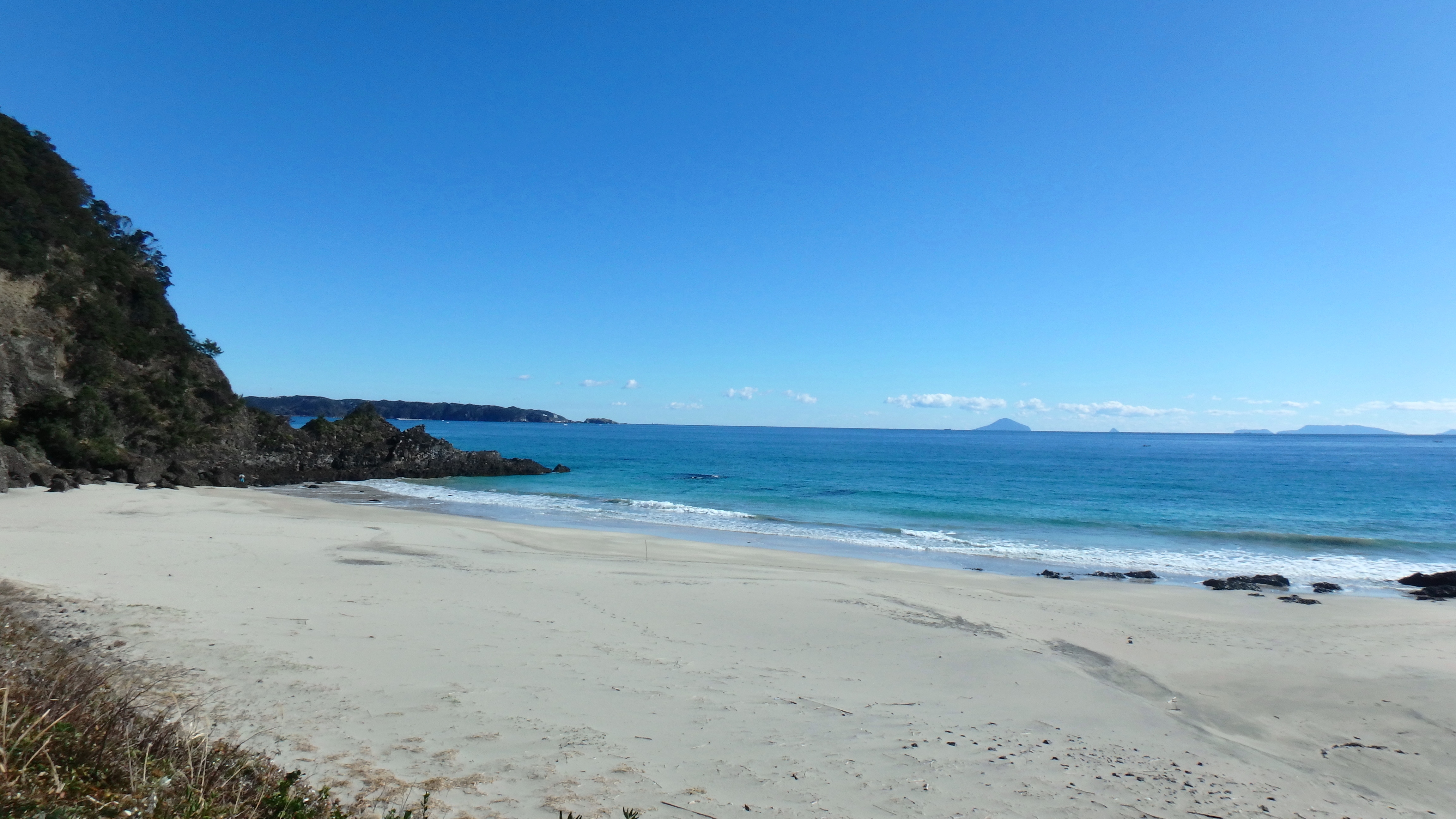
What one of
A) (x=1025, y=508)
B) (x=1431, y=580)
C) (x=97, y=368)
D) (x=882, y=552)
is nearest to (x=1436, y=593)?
(x=1431, y=580)

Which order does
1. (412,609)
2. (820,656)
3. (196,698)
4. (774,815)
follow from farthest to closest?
(412,609), (820,656), (196,698), (774,815)

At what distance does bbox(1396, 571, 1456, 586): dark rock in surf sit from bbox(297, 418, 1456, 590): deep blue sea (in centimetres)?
64

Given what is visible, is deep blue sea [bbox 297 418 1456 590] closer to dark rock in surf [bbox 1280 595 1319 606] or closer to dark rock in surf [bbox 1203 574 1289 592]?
dark rock in surf [bbox 1203 574 1289 592]

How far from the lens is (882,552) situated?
19.9 metres

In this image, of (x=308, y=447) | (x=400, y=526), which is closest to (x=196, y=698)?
(x=400, y=526)

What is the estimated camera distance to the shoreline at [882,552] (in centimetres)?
1677

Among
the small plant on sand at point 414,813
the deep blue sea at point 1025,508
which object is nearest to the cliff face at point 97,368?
the deep blue sea at point 1025,508

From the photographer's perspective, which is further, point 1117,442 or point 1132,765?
point 1117,442

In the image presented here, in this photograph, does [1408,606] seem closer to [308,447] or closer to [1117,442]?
[308,447]

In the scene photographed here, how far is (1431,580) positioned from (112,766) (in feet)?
75.0

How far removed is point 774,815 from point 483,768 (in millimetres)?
1983

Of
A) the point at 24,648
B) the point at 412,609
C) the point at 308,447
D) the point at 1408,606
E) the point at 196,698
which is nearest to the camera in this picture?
the point at 24,648

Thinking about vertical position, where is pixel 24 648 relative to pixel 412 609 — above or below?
above

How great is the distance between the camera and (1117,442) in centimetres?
14975
